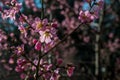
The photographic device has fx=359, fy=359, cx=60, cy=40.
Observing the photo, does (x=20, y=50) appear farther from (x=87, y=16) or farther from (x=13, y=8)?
(x=87, y=16)

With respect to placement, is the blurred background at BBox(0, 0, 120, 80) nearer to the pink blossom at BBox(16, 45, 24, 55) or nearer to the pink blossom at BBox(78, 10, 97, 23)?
the pink blossom at BBox(16, 45, 24, 55)

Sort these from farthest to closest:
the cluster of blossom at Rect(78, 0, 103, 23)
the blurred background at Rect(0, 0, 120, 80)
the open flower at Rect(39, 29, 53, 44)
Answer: the blurred background at Rect(0, 0, 120, 80) → the cluster of blossom at Rect(78, 0, 103, 23) → the open flower at Rect(39, 29, 53, 44)

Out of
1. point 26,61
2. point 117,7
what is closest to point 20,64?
point 26,61

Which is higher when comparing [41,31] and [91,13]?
[91,13]

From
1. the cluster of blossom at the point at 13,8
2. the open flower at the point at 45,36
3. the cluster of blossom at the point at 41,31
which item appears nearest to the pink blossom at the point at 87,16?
the cluster of blossom at the point at 41,31

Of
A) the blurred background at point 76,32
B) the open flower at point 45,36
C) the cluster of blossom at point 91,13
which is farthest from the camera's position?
the blurred background at point 76,32

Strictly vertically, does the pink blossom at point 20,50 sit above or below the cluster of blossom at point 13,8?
below

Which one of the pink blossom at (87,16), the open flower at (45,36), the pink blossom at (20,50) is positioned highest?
the pink blossom at (87,16)

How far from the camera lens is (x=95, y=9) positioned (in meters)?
3.40

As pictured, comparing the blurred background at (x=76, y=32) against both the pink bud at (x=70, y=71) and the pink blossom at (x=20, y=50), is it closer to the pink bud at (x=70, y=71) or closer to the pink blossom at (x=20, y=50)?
the pink blossom at (x=20, y=50)

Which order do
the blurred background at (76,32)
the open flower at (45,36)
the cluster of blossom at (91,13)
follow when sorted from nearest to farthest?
the open flower at (45,36)
the cluster of blossom at (91,13)
the blurred background at (76,32)

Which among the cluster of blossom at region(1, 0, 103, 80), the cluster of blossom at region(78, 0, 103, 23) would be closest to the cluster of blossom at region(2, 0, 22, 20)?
the cluster of blossom at region(1, 0, 103, 80)

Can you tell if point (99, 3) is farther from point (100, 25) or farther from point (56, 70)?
point (100, 25)

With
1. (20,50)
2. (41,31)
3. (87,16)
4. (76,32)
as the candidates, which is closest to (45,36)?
(41,31)
